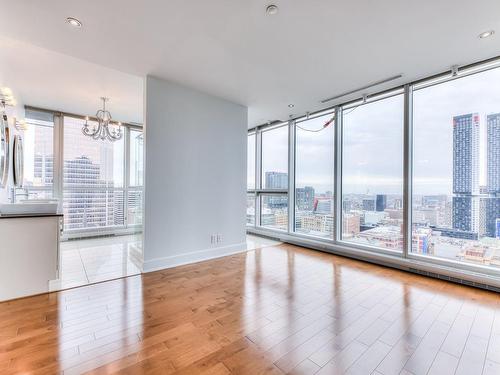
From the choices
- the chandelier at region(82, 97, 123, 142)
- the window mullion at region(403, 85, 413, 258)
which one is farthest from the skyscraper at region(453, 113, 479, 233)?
the chandelier at region(82, 97, 123, 142)

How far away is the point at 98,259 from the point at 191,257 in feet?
5.08

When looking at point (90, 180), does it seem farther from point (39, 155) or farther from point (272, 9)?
point (272, 9)

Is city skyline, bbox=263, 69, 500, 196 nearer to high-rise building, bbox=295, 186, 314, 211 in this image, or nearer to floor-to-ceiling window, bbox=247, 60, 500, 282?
floor-to-ceiling window, bbox=247, 60, 500, 282

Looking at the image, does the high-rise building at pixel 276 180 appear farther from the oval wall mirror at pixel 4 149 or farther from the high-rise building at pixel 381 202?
the oval wall mirror at pixel 4 149

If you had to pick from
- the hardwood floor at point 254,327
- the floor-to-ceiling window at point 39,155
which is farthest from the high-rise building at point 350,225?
the floor-to-ceiling window at point 39,155

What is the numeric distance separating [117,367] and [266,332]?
1073 millimetres

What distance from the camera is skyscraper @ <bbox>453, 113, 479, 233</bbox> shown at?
3.07 metres

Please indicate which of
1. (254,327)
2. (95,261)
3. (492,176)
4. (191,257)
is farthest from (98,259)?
(492,176)

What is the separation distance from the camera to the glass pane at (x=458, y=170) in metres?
2.96

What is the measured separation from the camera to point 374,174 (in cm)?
A: 409

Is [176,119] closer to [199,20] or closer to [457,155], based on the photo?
[199,20]

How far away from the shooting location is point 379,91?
3820mm

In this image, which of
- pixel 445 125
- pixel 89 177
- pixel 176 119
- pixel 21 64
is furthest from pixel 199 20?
pixel 89 177

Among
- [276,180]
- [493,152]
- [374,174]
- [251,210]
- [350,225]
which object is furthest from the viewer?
[251,210]
